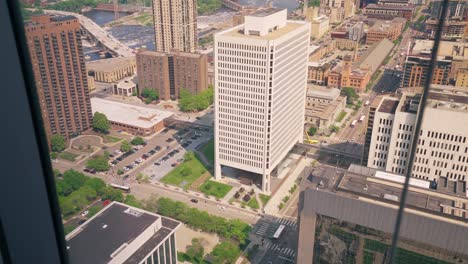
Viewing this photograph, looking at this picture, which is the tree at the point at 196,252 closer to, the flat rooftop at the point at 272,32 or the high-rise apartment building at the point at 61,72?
the flat rooftop at the point at 272,32

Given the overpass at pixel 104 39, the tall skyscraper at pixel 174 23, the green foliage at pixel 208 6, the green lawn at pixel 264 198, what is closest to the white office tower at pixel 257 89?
the green lawn at pixel 264 198

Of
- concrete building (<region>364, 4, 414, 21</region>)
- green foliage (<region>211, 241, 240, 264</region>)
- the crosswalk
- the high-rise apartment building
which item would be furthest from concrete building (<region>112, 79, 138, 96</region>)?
concrete building (<region>364, 4, 414, 21</region>)

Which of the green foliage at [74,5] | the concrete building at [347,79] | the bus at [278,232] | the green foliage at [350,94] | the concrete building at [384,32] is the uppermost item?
the green foliage at [74,5]

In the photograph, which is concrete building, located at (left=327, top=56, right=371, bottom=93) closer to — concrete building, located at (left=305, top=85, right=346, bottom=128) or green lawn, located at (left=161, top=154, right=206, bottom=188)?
concrete building, located at (left=305, top=85, right=346, bottom=128)

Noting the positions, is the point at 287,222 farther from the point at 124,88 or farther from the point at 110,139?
the point at 124,88

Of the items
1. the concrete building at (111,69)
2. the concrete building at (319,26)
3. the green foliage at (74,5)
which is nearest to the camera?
the concrete building at (111,69)

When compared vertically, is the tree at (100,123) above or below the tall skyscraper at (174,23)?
below
